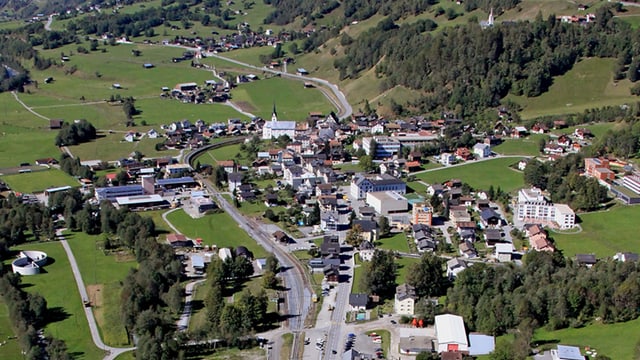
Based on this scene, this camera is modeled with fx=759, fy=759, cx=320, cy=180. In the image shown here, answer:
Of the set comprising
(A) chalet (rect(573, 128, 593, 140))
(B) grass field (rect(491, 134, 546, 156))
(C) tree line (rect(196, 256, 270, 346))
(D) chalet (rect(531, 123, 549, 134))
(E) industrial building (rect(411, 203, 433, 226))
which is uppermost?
(D) chalet (rect(531, 123, 549, 134))

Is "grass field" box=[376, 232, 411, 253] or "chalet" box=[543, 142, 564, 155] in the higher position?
"chalet" box=[543, 142, 564, 155]

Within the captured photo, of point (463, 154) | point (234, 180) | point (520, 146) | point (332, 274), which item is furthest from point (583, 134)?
point (332, 274)

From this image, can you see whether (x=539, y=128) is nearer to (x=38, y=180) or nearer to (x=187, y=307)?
(x=187, y=307)

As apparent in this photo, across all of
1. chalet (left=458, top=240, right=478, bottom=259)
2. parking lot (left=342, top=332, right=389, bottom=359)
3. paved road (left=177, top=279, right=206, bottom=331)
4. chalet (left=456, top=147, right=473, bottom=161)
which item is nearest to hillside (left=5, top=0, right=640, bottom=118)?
chalet (left=456, top=147, right=473, bottom=161)

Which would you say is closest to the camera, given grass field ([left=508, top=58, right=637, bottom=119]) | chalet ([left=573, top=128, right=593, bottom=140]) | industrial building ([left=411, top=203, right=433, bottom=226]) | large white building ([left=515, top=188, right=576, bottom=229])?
large white building ([left=515, top=188, right=576, bottom=229])

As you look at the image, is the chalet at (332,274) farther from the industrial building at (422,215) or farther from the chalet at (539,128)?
the chalet at (539,128)

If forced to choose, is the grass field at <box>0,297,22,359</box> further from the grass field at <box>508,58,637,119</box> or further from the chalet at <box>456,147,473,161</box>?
the grass field at <box>508,58,637,119</box>

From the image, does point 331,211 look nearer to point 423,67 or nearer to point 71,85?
point 423,67
